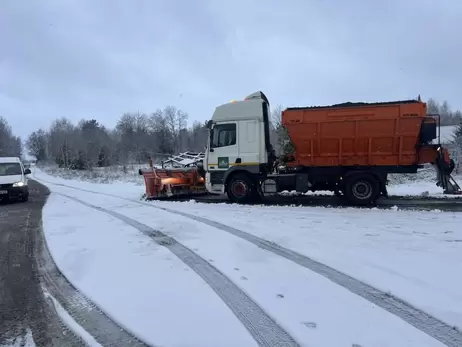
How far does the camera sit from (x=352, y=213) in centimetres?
891

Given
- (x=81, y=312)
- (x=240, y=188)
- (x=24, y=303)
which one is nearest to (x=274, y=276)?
(x=81, y=312)

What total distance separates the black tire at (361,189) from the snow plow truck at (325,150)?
0.10ft

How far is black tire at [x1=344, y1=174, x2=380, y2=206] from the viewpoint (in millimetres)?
10156

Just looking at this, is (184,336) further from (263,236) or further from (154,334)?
(263,236)

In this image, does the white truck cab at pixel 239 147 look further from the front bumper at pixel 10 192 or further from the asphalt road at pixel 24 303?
the front bumper at pixel 10 192

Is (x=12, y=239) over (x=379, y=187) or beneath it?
beneath

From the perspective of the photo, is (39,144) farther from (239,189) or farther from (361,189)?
(361,189)

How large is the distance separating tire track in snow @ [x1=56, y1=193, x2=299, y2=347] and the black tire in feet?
21.3

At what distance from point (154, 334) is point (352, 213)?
7.22 meters

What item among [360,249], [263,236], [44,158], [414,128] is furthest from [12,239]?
[44,158]

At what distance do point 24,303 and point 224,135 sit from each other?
8.47 m

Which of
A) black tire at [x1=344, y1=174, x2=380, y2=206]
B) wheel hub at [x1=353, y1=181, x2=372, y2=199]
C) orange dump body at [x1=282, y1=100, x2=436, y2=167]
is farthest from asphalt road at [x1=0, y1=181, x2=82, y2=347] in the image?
wheel hub at [x1=353, y1=181, x2=372, y2=199]

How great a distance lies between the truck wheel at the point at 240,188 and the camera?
11.3 metres

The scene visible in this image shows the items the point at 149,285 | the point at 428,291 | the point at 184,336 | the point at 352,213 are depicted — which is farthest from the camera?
the point at 352,213
